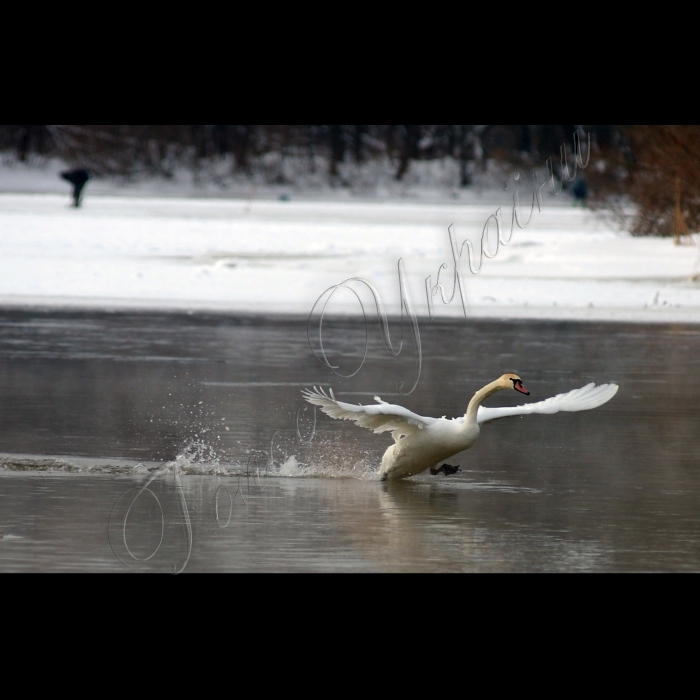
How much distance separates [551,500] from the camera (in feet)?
28.2

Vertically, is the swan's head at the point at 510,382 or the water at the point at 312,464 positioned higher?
the swan's head at the point at 510,382

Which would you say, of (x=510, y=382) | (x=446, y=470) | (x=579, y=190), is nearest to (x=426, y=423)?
(x=446, y=470)

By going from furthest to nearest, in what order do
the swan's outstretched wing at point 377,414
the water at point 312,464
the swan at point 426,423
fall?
the swan at point 426,423, the swan's outstretched wing at point 377,414, the water at point 312,464

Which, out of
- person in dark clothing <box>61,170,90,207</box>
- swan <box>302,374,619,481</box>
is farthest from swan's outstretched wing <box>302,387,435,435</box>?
person in dark clothing <box>61,170,90,207</box>

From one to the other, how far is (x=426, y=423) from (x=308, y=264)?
1612cm

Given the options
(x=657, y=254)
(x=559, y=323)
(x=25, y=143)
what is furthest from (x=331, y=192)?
(x=559, y=323)

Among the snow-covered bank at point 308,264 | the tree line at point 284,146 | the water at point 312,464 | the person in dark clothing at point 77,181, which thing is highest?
the tree line at point 284,146

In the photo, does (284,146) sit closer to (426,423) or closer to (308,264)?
(308,264)

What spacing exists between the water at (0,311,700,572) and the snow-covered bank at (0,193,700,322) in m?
4.86

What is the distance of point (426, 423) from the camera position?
28.5 ft

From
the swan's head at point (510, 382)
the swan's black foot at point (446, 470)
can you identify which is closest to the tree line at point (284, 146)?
the swan's head at point (510, 382)

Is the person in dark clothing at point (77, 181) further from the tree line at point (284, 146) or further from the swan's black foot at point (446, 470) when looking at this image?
the swan's black foot at point (446, 470)

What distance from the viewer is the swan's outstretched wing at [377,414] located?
27.6 feet

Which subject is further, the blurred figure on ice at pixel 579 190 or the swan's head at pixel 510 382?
the blurred figure on ice at pixel 579 190
